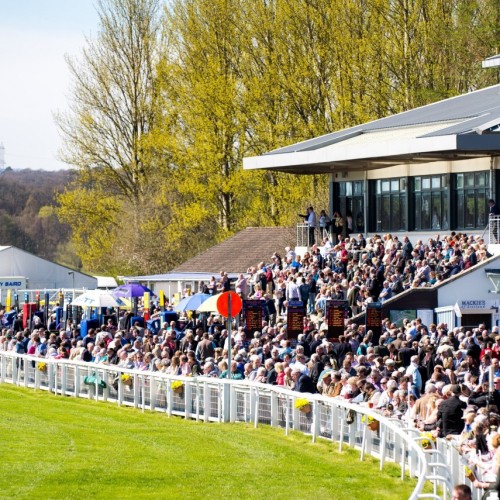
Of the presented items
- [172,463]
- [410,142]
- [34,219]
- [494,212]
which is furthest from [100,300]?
[34,219]

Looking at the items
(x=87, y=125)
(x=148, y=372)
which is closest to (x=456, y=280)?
(x=148, y=372)

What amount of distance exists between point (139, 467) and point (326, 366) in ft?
Result: 22.8

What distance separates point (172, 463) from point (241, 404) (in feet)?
16.5

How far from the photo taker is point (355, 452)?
2036 cm

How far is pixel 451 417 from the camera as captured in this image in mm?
18578

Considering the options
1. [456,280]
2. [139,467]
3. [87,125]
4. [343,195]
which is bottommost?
[139,467]

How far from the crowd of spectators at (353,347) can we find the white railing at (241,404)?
0.47m

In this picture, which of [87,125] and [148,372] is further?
[87,125]

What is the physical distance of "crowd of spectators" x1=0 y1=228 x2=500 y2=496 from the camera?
19.5 metres

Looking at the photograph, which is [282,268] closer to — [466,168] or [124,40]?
[466,168]

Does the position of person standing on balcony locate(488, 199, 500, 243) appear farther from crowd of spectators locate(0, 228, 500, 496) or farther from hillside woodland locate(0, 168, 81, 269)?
hillside woodland locate(0, 168, 81, 269)

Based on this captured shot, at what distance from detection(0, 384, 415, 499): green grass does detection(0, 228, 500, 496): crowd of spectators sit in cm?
107

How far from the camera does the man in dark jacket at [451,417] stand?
18500 mm

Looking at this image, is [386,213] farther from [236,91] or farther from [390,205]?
[236,91]
